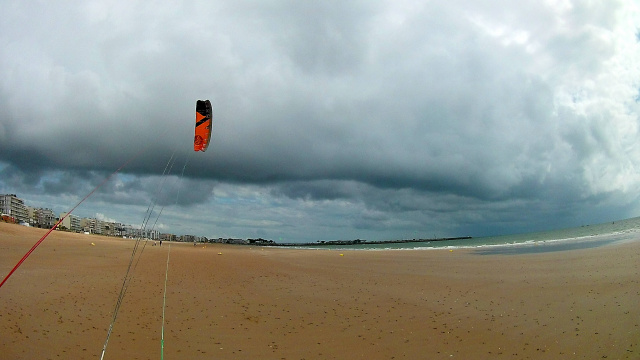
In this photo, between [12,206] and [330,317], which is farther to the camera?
[12,206]

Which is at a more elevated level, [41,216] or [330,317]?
[41,216]

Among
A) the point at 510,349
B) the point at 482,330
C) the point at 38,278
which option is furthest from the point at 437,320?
the point at 38,278

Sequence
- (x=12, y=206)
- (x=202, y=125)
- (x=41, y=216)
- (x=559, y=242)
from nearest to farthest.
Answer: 1. (x=202, y=125)
2. (x=559, y=242)
3. (x=12, y=206)
4. (x=41, y=216)

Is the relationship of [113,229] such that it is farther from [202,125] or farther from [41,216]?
[202,125]

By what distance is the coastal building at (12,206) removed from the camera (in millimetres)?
124875

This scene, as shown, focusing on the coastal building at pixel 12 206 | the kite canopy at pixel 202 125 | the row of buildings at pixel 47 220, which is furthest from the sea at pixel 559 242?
the coastal building at pixel 12 206

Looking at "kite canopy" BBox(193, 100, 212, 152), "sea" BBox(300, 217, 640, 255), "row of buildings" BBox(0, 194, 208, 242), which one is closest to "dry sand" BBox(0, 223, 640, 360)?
"kite canopy" BBox(193, 100, 212, 152)

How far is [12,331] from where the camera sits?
7387 millimetres

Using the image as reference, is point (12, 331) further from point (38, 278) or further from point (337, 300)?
point (337, 300)

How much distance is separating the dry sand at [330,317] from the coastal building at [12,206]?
146532 mm

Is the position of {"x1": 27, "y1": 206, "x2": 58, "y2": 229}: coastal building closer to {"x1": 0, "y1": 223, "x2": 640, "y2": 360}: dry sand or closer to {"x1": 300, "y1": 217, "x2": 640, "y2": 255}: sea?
{"x1": 300, "y1": 217, "x2": 640, "y2": 255}: sea

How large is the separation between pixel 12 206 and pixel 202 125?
539 feet

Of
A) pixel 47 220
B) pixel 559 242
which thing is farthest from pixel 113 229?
pixel 559 242

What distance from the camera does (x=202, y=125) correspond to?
9.75 metres
